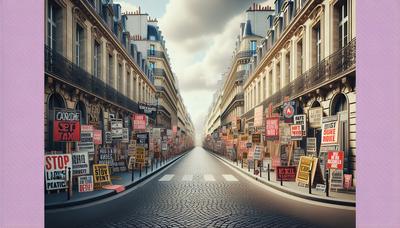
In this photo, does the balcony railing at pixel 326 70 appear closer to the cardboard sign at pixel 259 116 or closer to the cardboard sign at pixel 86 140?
the cardboard sign at pixel 259 116

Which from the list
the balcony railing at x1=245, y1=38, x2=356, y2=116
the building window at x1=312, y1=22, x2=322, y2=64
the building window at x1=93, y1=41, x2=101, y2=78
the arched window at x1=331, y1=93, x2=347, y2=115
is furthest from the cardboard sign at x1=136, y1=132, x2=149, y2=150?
the arched window at x1=331, y1=93, x2=347, y2=115

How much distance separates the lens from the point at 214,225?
667 cm

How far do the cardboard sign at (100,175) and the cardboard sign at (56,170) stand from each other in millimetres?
1451

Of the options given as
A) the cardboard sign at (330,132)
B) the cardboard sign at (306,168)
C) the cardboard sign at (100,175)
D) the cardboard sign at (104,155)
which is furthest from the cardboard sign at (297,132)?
the cardboard sign at (104,155)

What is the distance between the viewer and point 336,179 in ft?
35.7

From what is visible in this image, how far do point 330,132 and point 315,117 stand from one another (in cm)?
396

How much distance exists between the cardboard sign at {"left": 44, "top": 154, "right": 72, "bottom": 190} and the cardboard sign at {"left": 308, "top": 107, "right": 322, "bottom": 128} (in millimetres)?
10471

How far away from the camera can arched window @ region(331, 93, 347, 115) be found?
13238 millimetres

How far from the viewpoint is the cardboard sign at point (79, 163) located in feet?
37.1

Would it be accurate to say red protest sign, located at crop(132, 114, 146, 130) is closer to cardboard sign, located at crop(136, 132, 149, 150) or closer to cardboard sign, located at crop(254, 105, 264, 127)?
cardboard sign, located at crop(136, 132, 149, 150)
